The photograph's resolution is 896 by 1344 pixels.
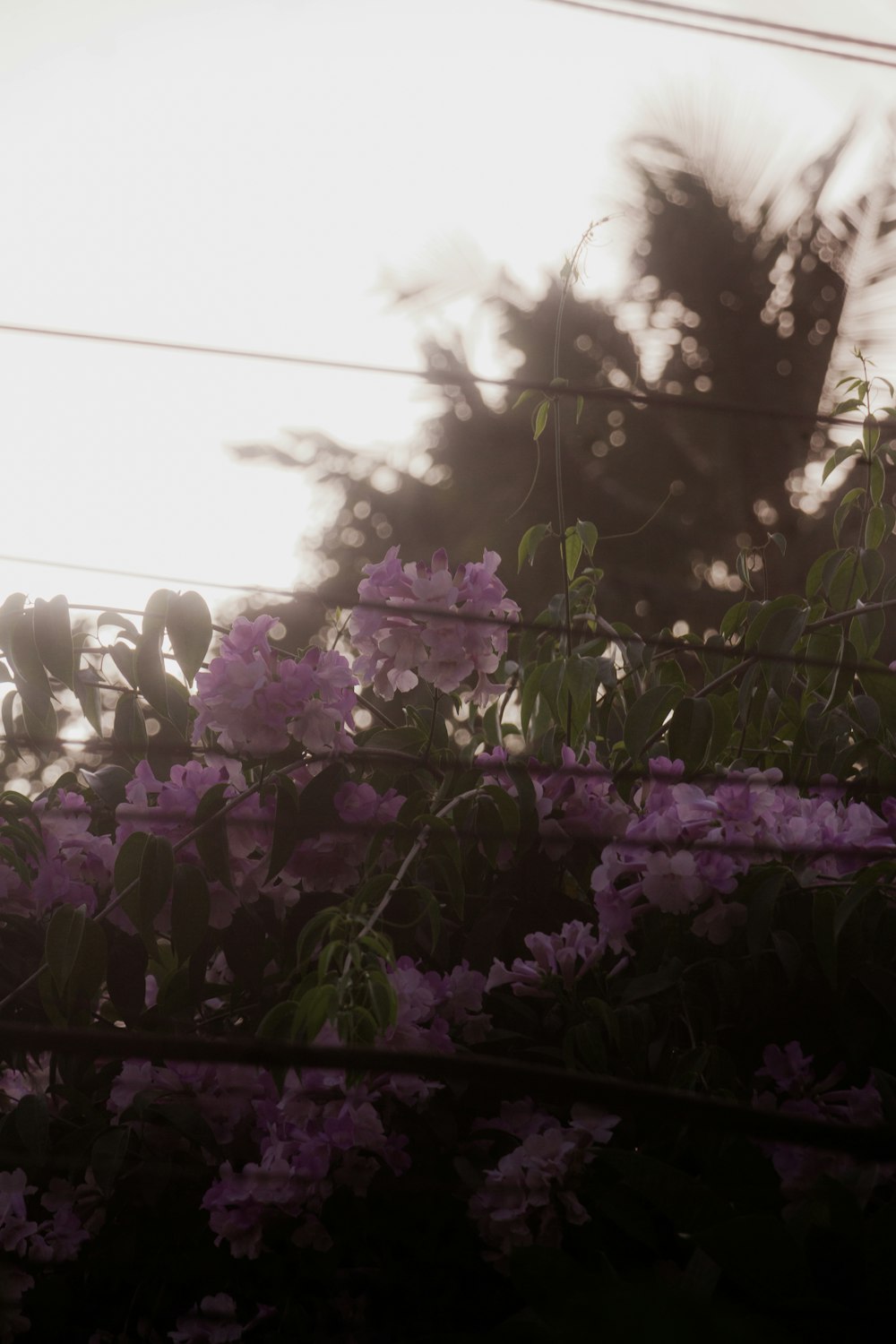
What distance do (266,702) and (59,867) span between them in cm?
29

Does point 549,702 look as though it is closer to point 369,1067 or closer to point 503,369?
point 369,1067

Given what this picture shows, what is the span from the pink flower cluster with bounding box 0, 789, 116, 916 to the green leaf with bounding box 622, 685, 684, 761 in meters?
0.59

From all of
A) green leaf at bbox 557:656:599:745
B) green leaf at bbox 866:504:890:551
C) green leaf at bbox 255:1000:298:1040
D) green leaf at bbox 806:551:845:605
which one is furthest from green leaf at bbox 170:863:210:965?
green leaf at bbox 866:504:890:551

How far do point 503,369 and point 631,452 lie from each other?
1.53 m

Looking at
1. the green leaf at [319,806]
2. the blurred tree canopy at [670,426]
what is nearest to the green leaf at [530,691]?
the green leaf at [319,806]

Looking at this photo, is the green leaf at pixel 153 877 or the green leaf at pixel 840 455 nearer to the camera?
the green leaf at pixel 153 877

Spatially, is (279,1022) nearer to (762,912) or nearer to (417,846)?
(417,846)

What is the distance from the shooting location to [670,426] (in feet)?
30.6

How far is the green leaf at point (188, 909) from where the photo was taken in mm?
1043

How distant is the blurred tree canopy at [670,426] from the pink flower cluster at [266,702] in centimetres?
690

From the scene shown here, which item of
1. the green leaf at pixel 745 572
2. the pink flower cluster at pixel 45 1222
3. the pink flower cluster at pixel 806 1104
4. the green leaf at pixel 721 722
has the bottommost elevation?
the pink flower cluster at pixel 45 1222

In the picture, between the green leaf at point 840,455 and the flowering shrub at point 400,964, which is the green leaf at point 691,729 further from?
the green leaf at point 840,455

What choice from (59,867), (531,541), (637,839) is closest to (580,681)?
(637,839)

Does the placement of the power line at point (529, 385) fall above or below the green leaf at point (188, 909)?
above
